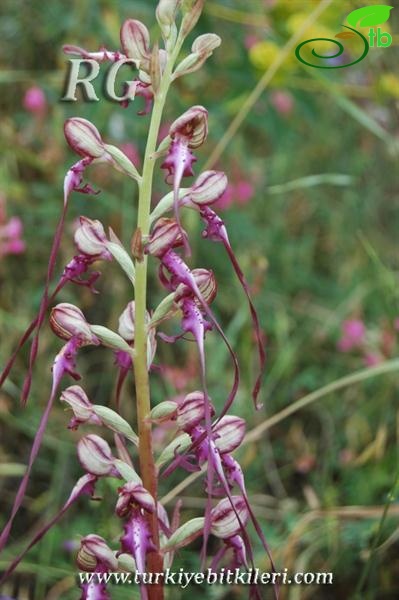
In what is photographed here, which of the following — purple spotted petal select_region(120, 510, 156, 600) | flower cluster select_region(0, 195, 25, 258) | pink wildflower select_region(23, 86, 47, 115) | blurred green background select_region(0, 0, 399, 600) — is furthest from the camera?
pink wildflower select_region(23, 86, 47, 115)

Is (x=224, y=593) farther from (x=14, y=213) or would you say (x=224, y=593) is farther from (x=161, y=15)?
(x=14, y=213)

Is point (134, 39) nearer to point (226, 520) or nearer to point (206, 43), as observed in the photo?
point (206, 43)

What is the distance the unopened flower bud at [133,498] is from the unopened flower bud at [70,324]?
0.14 m

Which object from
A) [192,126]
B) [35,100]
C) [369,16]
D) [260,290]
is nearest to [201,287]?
[192,126]

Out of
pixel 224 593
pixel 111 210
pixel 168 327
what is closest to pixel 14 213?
pixel 111 210

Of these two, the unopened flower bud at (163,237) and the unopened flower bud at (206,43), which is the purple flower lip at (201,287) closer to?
the unopened flower bud at (163,237)

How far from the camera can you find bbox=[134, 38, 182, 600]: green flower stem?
84 cm

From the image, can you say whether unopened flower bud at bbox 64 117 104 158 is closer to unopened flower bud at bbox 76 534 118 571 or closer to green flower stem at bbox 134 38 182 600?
green flower stem at bbox 134 38 182 600

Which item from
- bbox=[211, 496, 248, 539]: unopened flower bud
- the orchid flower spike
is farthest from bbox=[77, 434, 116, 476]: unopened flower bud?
the orchid flower spike

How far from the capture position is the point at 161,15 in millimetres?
843

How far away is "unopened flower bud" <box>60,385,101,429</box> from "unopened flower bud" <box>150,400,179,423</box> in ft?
0.18

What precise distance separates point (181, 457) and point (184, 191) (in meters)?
0.23

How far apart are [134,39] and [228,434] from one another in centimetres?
36

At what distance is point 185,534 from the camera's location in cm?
89
